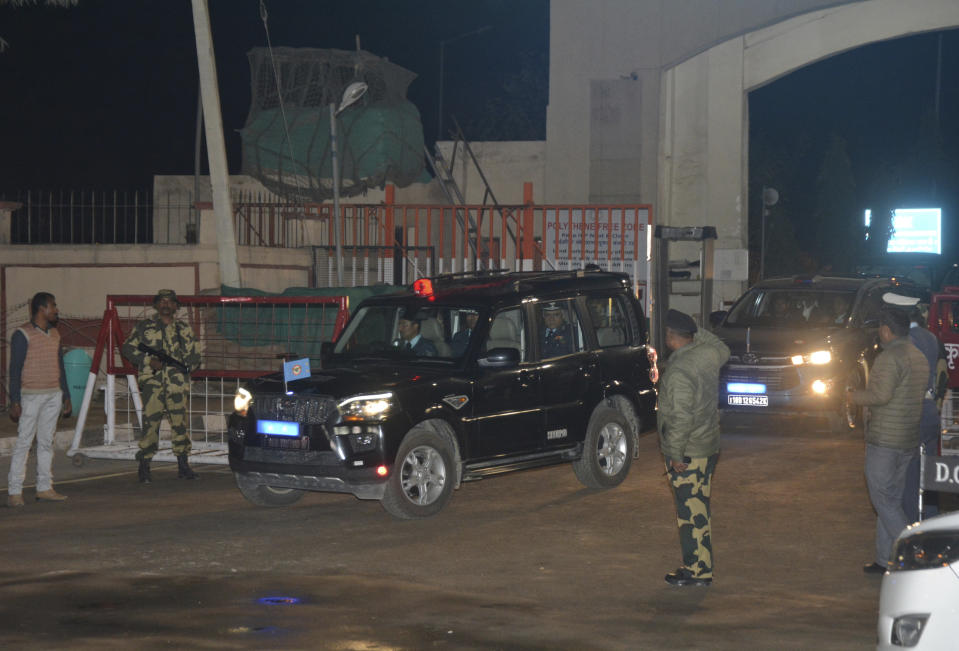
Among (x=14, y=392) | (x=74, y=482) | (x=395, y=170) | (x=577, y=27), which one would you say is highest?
(x=577, y=27)

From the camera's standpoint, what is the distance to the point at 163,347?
497 inches

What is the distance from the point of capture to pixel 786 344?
16609mm

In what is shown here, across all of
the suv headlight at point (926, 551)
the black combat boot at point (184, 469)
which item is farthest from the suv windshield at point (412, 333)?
the suv headlight at point (926, 551)

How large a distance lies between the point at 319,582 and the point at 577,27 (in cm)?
2393

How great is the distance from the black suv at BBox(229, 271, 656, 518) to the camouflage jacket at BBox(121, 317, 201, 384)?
162 centimetres

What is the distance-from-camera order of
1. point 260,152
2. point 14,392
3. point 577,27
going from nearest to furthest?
point 14,392
point 260,152
point 577,27

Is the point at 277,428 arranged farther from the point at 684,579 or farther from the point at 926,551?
the point at 926,551

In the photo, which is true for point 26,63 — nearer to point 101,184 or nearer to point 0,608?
point 101,184

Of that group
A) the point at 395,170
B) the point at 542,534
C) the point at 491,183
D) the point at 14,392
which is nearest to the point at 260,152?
the point at 395,170

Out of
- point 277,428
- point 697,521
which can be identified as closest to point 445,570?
point 697,521

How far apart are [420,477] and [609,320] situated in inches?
115

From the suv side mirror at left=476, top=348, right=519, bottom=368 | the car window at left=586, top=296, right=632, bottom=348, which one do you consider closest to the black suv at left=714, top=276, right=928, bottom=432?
the car window at left=586, top=296, right=632, bottom=348

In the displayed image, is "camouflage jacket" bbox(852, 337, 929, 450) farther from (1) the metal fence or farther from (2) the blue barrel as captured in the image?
(1) the metal fence

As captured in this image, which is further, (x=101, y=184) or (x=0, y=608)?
(x=101, y=184)
